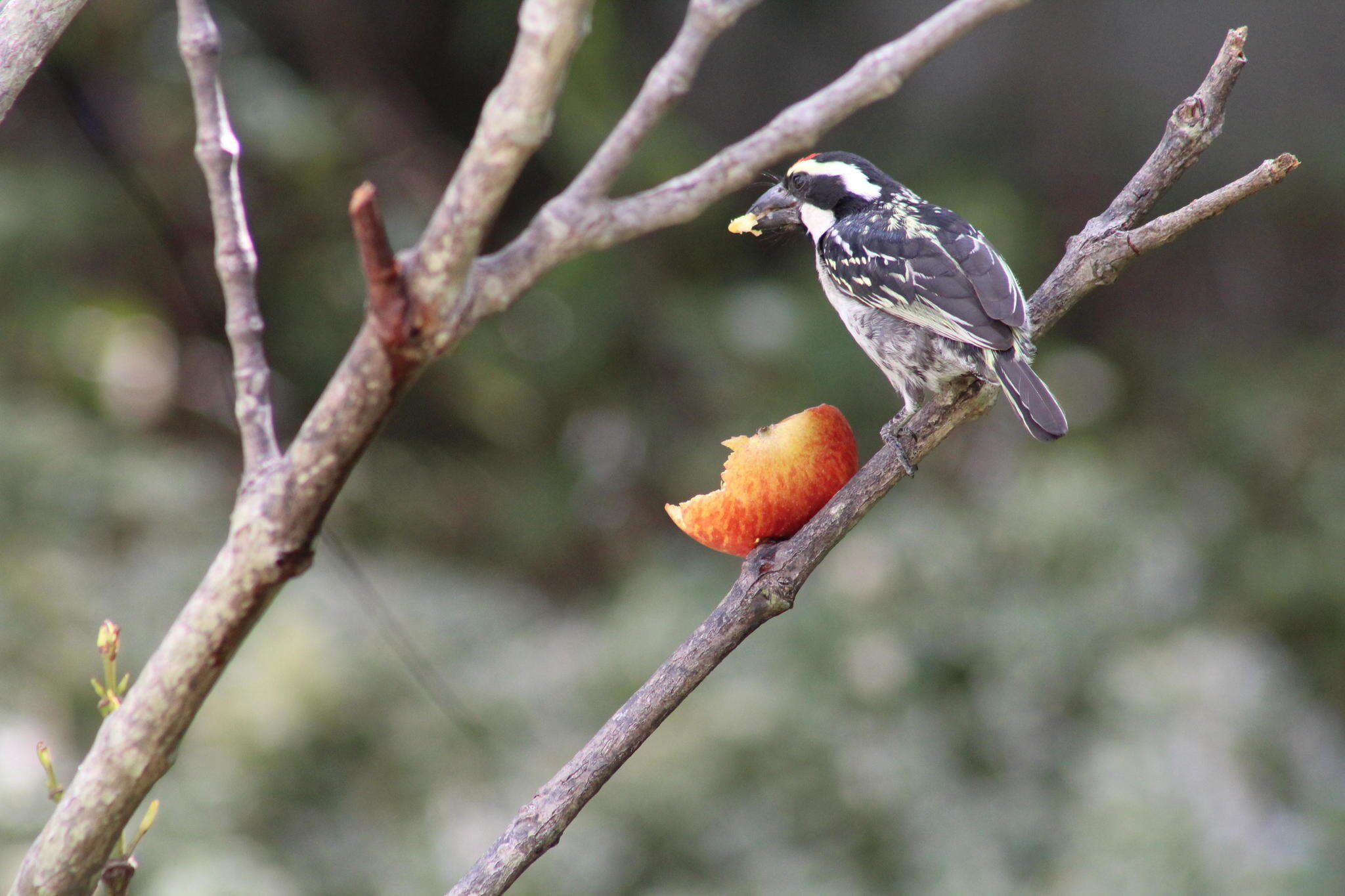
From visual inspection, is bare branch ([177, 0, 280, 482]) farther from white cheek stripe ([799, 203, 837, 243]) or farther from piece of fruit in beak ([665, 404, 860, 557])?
white cheek stripe ([799, 203, 837, 243])

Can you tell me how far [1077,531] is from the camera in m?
2.71

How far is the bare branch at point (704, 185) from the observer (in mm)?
644

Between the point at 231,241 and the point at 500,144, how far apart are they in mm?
296

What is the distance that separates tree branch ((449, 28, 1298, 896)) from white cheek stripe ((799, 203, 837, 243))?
0.49 meters

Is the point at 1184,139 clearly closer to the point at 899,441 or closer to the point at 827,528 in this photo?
the point at 899,441

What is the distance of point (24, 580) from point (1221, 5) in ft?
13.1

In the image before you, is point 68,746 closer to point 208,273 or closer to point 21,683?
point 21,683

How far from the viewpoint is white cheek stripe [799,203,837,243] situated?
1723 millimetres

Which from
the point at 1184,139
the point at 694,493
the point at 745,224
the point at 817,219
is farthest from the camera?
the point at 694,493

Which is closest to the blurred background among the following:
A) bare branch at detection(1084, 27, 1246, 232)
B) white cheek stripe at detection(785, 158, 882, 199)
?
white cheek stripe at detection(785, 158, 882, 199)

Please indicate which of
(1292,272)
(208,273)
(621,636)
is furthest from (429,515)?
(1292,272)

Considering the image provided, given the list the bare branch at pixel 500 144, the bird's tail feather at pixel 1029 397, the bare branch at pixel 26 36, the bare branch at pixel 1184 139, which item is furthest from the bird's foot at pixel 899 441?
the bare branch at pixel 26 36

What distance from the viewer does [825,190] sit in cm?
172

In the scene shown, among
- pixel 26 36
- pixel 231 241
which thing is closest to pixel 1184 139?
pixel 231 241
